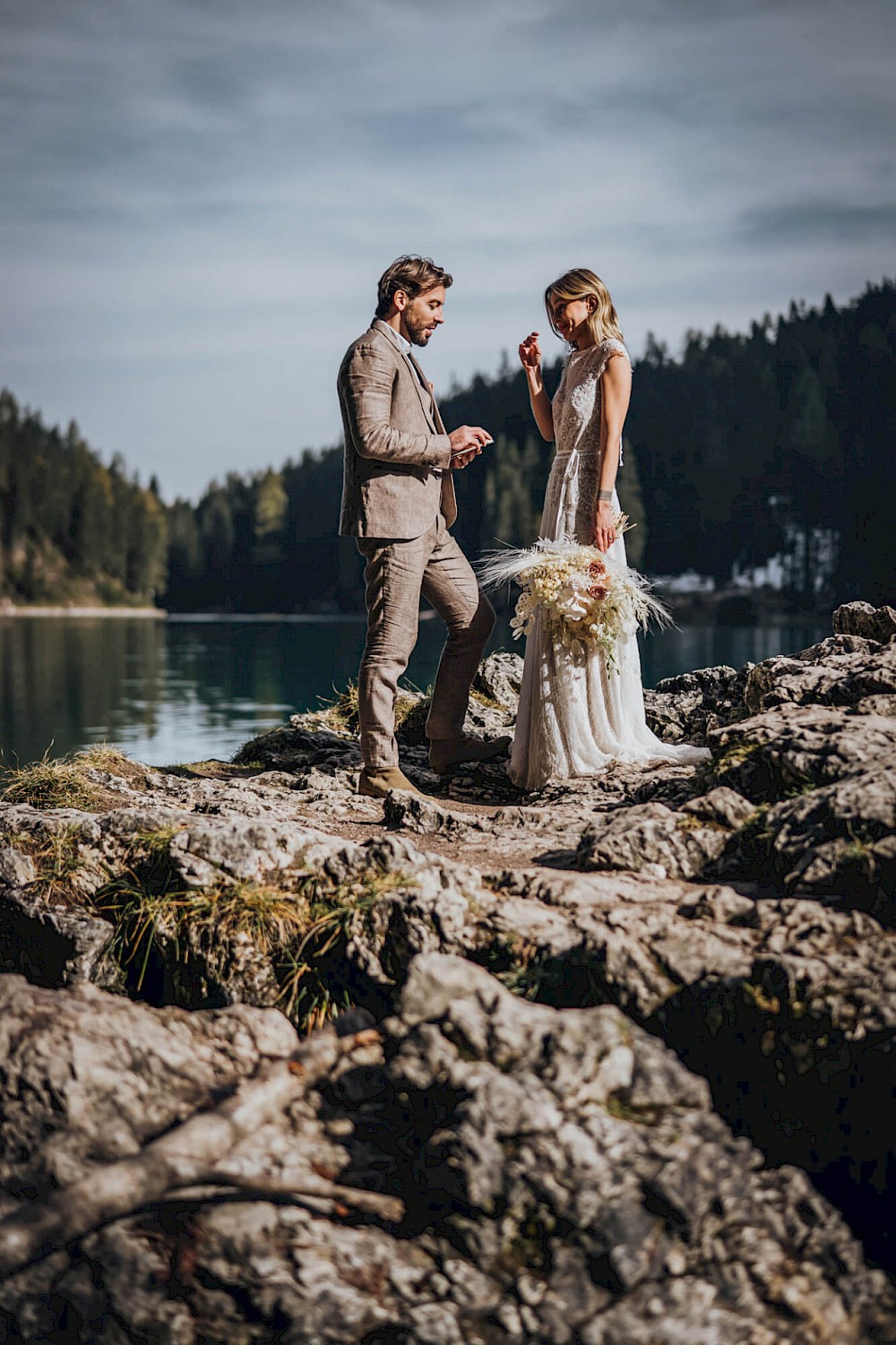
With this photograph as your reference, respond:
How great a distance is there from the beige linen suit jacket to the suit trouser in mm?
133

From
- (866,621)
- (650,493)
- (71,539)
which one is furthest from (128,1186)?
(71,539)

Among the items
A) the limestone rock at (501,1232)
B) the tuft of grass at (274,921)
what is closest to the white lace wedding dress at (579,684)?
the tuft of grass at (274,921)

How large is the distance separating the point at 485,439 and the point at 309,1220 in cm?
491

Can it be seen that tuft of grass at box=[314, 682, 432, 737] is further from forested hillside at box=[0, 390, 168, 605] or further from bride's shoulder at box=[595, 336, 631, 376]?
forested hillside at box=[0, 390, 168, 605]

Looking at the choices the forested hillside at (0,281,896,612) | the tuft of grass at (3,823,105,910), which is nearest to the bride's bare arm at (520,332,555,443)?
the tuft of grass at (3,823,105,910)

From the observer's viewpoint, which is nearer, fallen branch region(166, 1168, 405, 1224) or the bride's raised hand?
fallen branch region(166, 1168, 405, 1224)

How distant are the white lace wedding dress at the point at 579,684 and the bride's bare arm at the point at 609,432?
6cm

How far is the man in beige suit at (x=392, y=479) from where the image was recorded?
6.99 meters

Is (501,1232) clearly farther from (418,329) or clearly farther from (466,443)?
(418,329)

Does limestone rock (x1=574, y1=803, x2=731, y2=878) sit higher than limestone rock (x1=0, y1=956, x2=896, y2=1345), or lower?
higher

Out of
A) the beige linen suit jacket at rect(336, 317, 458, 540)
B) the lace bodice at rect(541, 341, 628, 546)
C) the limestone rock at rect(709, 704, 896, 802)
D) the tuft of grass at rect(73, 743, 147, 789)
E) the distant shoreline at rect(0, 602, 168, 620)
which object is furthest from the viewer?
the distant shoreline at rect(0, 602, 168, 620)

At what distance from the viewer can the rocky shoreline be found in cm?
341

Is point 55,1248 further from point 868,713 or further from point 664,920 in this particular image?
point 868,713

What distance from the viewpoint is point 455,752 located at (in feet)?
26.1
